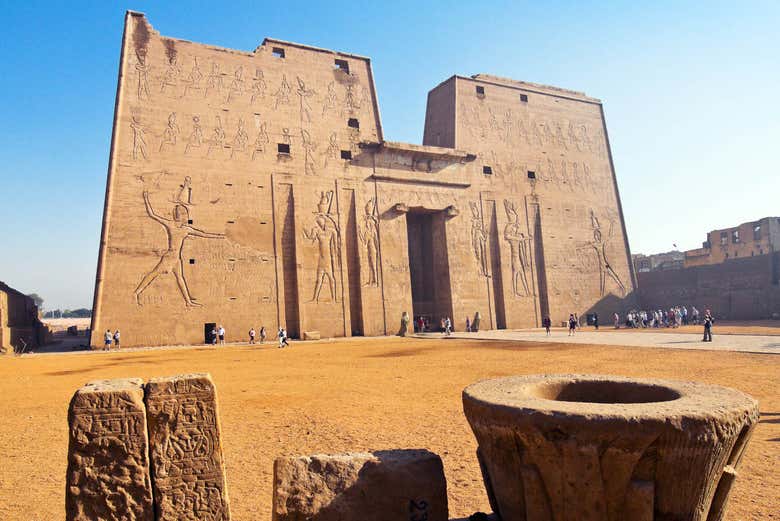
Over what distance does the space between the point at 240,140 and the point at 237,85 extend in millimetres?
2528

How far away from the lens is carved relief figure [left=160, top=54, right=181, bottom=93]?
68.2ft

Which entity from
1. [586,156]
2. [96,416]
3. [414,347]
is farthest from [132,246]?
[586,156]

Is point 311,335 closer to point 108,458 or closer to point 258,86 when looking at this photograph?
point 258,86

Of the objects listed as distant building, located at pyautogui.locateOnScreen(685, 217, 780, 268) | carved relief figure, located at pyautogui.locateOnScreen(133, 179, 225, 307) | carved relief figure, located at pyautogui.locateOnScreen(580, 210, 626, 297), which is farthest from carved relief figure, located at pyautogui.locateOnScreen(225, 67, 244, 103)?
distant building, located at pyautogui.locateOnScreen(685, 217, 780, 268)

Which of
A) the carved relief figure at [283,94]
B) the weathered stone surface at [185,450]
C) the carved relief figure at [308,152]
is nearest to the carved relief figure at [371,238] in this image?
the carved relief figure at [308,152]

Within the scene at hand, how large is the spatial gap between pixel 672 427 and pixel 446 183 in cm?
2413

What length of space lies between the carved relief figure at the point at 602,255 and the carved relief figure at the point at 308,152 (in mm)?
16348

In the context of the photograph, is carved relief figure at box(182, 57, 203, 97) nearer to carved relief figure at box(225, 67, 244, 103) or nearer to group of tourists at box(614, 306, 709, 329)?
carved relief figure at box(225, 67, 244, 103)

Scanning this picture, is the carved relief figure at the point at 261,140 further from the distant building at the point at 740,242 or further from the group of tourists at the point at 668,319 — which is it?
the distant building at the point at 740,242

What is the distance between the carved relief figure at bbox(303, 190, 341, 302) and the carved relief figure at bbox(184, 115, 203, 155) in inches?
218

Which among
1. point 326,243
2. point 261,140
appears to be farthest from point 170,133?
point 326,243

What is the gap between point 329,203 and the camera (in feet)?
75.7

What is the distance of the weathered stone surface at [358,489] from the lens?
2.79 meters

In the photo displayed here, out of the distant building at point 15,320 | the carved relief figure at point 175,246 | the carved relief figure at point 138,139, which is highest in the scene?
the carved relief figure at point 138,139
